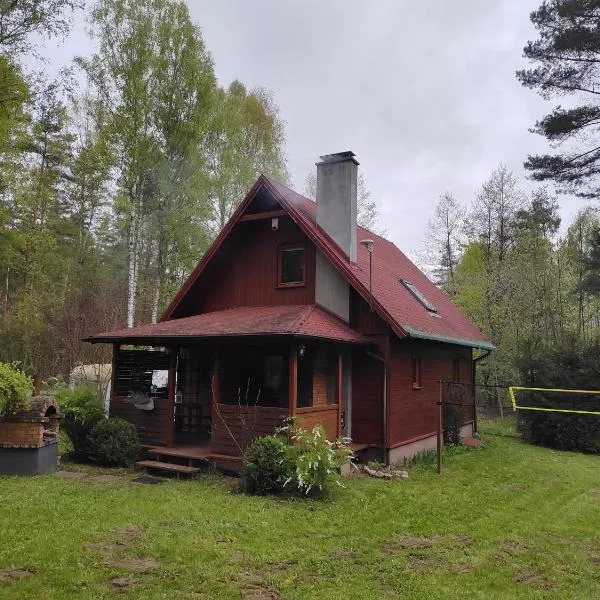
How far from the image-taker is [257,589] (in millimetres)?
4883

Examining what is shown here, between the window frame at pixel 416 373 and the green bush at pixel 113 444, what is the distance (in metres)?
6.39

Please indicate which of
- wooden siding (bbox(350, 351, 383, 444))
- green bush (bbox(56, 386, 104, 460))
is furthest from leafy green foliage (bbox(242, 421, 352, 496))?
green bush (bbox(56, 386, 104, 460))

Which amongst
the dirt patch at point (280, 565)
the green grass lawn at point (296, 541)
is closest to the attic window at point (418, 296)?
the green grass lawn at point (296, 541)

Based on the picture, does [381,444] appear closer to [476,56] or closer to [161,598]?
[161,598]

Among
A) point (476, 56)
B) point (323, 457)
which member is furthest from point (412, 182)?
point (323, 457)

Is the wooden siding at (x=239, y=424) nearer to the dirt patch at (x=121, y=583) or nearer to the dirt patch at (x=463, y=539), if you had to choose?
the dirt patch at (x=463, y=539)

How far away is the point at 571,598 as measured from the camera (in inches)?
192

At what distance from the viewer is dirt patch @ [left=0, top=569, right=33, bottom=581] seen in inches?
190

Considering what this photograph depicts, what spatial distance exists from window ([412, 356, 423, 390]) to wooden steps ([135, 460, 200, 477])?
5.73 metres

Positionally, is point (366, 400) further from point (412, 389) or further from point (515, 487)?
point (515, 487)

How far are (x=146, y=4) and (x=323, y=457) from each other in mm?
16485

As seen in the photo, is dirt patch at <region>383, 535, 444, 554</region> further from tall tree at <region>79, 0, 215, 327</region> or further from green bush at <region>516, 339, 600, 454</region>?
tall tree at <region>79, 0, 215, 327</region>

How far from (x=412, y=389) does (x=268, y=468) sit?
539cm

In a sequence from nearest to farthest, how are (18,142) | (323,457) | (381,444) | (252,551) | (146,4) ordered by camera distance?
(252,551) < (323,457) < (381,444) < (18,142) < (146,4)
